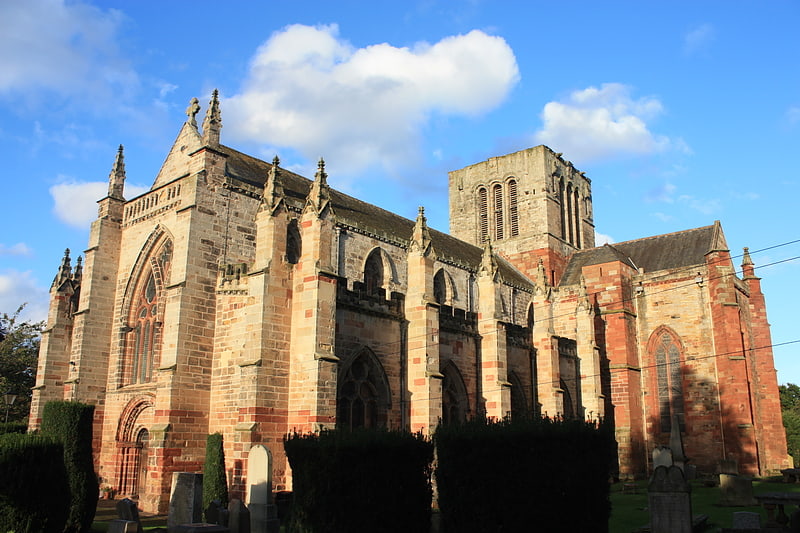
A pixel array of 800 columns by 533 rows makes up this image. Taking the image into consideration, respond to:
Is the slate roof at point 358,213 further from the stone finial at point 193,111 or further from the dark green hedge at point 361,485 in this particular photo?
the dark green hedge at point 361,485

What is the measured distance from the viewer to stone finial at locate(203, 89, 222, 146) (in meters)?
26.1

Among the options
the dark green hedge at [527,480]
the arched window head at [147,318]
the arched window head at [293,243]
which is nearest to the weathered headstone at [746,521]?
the dark green hedge at [527,480]

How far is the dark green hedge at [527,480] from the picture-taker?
1205 cm

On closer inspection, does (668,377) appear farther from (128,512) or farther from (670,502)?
(128,512)

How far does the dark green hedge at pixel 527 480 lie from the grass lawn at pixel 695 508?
6.37 metres

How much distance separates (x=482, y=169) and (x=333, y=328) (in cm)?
3380

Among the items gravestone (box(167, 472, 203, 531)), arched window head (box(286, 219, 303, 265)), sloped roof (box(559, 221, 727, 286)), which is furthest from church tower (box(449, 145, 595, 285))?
gravestone (box(167, 472, 203, 531))

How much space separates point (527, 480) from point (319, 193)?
12947mm

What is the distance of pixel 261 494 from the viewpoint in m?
15.3

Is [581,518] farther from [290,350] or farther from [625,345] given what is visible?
[625,345]

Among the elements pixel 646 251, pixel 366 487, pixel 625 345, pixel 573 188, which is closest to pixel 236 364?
pixel 366 487

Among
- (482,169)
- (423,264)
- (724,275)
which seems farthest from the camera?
(482,169)

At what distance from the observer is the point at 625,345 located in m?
37.8

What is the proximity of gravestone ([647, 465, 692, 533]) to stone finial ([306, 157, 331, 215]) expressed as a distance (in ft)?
41.4
